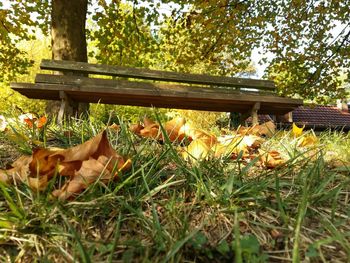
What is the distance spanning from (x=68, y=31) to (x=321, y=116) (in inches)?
1113

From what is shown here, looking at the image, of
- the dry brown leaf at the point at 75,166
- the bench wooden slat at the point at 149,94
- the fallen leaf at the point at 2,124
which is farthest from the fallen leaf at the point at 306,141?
the bench wooden slat at the point at 149,94

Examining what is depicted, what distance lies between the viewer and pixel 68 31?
7250 mm

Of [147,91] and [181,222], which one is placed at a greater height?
[147,91]

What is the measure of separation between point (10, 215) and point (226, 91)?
4.21 m

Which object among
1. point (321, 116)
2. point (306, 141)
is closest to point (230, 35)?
point (306, 141)

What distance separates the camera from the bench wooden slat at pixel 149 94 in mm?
4449

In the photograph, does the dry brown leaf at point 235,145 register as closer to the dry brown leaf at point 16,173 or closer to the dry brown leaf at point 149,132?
the dry brown leaf at point 149,132

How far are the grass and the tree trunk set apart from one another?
6266 mm

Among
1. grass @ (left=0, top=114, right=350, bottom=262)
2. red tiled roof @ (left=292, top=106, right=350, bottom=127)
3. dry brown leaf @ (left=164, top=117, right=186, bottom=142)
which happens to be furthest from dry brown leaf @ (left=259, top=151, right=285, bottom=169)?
red tiled roof @ (left=292, top=106, right=350, bottom=127)

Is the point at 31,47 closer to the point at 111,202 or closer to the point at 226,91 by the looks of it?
the point at 226,91

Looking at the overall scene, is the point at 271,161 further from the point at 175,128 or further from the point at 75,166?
the point at 75,166

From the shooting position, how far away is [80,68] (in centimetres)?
501

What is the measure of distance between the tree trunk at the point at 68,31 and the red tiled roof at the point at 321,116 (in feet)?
80.9

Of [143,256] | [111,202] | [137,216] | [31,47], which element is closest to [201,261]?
[143,256]
